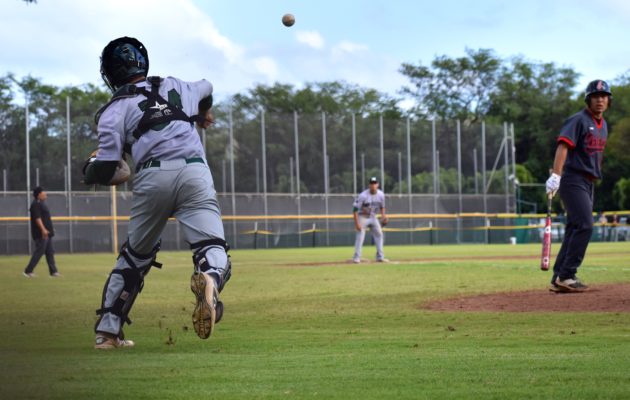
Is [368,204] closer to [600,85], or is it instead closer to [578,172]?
[578,172]

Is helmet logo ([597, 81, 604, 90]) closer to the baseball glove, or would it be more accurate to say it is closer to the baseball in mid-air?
the baseball in mid-air

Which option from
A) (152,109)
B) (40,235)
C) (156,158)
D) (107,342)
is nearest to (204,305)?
(156,158)

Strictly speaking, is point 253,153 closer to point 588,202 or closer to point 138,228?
point 588,202

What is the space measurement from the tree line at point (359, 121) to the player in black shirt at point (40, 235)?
74.4 ft

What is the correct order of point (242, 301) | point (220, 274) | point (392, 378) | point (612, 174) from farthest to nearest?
point (612, 174)
point (242, 301)
point (220, 274)
point (392, 378)

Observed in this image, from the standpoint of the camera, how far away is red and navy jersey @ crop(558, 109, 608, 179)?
12.6 meters

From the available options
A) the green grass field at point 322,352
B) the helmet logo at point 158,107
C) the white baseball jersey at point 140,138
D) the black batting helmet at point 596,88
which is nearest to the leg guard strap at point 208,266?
the green grass field at point 322,352

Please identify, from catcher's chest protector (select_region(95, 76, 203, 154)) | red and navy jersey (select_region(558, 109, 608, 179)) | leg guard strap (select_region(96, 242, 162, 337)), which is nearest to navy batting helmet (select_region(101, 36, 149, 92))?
catcher's chest protector (select_region(95, 76, 203, 154))

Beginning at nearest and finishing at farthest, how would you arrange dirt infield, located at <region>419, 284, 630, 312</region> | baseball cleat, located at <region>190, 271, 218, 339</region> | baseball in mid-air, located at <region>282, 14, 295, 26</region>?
1. baseball cleat, located at <region>190, 271, 218, 339</region>
2. dirt infield, located at <region>419, 284, 630, 312</region>
3. baseball in mid-air, located at <region>282, 14, 295, 26</region>

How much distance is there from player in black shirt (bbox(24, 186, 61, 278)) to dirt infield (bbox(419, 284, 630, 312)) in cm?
1294

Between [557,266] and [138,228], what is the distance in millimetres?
6806

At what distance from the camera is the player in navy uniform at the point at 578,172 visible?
12.6 m

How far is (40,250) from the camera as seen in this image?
76.5 ft

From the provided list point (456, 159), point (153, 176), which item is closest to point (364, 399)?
point (153, 176)
